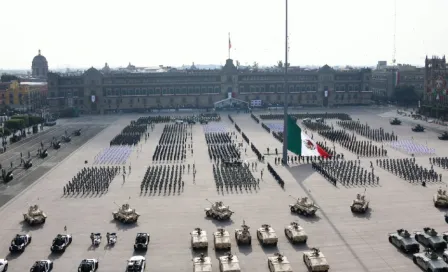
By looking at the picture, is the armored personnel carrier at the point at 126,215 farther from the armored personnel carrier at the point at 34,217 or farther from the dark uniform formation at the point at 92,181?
the dark uniform formation at the point at 92,181

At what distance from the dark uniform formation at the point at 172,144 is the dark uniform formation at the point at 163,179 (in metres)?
5.76

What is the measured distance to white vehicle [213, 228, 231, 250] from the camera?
1380 inches

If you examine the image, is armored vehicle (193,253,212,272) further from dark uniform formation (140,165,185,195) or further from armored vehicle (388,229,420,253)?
dark uniform formation (140,165,185,195)

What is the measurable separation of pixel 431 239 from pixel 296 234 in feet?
32.4

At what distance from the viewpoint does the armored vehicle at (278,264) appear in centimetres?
3021

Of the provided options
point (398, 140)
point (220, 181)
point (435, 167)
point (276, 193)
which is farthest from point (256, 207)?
point (398, 140)

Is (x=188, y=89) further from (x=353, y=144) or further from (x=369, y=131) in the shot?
(x=353, y=144)

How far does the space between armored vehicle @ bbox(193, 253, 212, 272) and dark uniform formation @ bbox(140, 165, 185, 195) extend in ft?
67.4

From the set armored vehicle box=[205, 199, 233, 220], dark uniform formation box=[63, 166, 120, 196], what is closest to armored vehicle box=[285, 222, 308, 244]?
armored vehicle box=[205, 199, 233, 220]

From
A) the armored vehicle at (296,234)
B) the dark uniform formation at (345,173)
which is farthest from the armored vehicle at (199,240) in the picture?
the dark uniform formation at (345,173)

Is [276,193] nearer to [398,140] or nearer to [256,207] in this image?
[256,207]

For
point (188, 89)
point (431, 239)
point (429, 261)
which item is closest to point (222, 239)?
point (429, 261)

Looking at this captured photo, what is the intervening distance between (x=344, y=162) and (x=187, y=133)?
40051mm

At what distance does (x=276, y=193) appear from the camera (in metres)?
50.9
